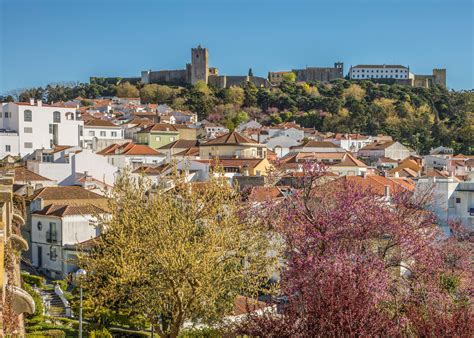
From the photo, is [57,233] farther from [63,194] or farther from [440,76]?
[440,76]

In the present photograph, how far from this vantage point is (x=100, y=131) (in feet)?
223

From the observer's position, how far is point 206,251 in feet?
49.5

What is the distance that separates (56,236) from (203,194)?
15176 millimetres

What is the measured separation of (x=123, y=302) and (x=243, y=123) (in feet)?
273

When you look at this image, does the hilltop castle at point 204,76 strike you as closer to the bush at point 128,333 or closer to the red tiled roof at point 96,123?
the red tiled roof at point 96,123

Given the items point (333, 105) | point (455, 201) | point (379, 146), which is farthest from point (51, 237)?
point (333, 105)

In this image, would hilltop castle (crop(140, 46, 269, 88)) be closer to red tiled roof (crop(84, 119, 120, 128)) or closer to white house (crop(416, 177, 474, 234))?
red tiled roof (crop(84, 119, 120, 128))

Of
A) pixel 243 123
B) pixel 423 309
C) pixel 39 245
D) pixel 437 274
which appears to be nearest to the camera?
pixel 423 309

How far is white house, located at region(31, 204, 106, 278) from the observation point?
30844mm

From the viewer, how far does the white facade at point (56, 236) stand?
30.9 metres

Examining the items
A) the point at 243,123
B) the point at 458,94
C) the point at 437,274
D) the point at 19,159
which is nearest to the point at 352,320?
the point at 437,274

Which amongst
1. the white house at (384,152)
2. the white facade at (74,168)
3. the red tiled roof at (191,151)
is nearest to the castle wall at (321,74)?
the white house at (384,152)

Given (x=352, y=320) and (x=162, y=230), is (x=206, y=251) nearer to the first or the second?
(x=162, y=230)

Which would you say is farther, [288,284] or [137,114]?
[137,114]
